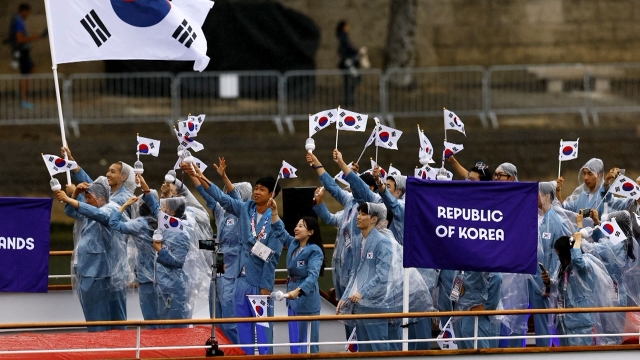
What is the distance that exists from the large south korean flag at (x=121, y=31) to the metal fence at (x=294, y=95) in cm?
1057

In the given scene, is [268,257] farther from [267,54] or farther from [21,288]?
[267,54]

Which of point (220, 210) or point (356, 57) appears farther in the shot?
point (356, 57)

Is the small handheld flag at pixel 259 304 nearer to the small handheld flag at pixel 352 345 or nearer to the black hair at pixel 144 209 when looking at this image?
the small handheld flag at pixel 352 345

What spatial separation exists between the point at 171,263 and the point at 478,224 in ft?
9.19

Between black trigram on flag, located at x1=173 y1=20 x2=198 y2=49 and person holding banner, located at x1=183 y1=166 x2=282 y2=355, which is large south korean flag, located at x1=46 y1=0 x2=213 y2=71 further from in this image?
person holding banner, located at x1=183 y1=166 x2=282 y2=355

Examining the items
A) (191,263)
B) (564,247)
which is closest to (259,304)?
(191,263)

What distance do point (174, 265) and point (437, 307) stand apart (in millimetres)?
2415

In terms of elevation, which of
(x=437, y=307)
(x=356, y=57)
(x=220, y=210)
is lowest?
(x=437, y=307)

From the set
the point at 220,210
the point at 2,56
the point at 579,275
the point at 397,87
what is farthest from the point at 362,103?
the point at 579,275

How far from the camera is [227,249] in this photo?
43.6 feet

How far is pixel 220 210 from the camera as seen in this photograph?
13.6 metres

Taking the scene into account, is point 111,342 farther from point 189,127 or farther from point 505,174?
point 505,174

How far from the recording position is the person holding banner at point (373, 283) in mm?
11898

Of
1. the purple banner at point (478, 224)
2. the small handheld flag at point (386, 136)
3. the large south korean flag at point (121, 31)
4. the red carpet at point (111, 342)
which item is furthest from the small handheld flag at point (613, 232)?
the large south korean flag at point (121, 31)
